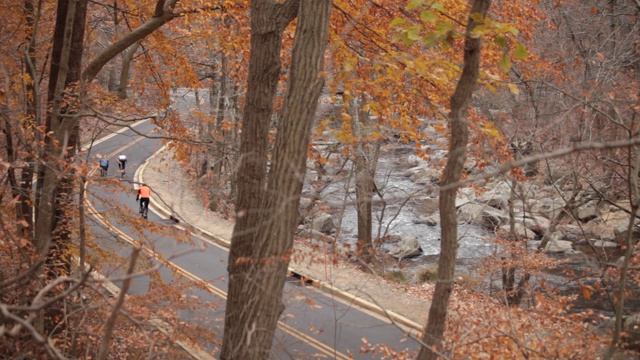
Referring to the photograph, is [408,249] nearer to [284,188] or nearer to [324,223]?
[324,223]

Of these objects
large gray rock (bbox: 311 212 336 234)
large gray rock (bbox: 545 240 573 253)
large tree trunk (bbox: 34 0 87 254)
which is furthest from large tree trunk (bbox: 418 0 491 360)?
large gray rock (bbox: 311 212 336 234)

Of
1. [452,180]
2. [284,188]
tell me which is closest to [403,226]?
[452,180]

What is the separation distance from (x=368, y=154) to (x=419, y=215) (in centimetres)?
955

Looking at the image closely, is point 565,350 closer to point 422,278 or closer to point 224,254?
point 422,278

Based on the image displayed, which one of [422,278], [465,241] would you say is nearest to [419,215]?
[465,241]

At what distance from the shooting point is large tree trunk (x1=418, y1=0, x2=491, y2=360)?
18.1ft

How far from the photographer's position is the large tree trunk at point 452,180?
5.53 metres

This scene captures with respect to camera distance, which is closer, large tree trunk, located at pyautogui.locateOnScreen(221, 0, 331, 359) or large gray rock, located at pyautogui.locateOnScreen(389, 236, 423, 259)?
large tree trunk, located at pyautogui.locateOnScreen(221, 0, 331, 359)

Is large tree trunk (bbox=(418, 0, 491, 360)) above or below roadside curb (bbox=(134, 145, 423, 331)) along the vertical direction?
above

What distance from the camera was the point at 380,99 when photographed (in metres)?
8.38

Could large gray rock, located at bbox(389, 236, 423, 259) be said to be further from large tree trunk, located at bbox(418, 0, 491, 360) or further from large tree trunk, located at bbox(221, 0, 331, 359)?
large tree trunk, located at bbox(221, 0, 331, 359)

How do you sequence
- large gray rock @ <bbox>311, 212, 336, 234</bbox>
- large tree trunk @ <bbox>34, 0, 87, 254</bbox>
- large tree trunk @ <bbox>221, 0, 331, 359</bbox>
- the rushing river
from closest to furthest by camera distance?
large tree trunk @ <bbox>221, 0, 331, 359</bbox>, large tree trunk @ <bbox>34, 0, 87, 254</bbox>, the rushing river, large gray rock @ <bbox>311, 212, 336, 234</bbox>

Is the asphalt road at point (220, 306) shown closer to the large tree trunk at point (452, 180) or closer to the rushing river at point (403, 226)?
the large tree trunk at point (452, 180)

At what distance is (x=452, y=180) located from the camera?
5637 mm
